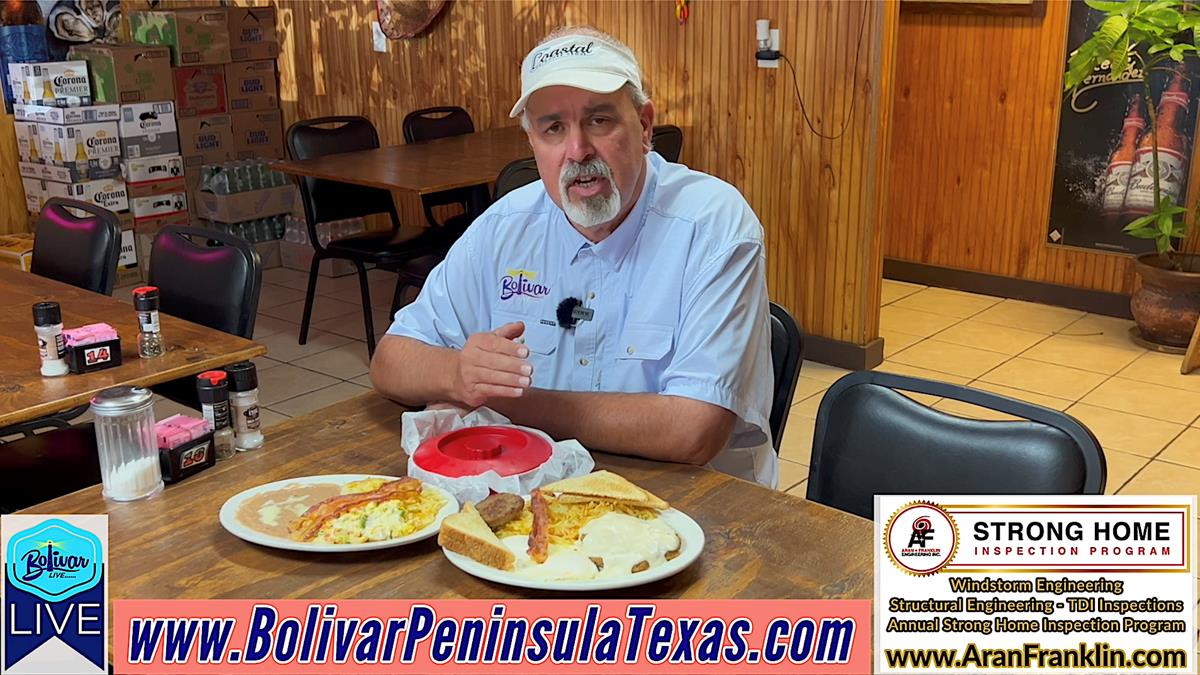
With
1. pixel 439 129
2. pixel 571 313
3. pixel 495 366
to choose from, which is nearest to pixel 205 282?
pixel 571 313

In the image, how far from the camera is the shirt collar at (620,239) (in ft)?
6.62

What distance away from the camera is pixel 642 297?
6.47 feet

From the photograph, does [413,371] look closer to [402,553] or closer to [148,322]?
[402,553]

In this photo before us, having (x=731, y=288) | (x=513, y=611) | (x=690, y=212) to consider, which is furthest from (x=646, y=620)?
(x=690, y=212)

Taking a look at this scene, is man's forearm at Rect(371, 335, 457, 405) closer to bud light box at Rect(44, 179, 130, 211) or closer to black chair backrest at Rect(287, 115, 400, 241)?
black chair backrest at Rect(287, 115, 400, 241)

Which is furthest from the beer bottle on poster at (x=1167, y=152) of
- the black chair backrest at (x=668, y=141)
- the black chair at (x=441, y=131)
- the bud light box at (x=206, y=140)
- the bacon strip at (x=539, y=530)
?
the bud light box at (x=206, y=140)

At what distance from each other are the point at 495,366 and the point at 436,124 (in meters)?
3.93

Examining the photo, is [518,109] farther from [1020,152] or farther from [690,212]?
[1020,152]

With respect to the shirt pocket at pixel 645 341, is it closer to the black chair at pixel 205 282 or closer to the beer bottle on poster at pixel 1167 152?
the black chair at pixel 205 282

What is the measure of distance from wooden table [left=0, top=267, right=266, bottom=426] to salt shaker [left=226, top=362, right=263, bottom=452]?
0.48m

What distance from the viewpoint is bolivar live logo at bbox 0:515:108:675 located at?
4.41ft

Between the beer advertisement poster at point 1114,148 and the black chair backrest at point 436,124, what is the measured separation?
2.83 m

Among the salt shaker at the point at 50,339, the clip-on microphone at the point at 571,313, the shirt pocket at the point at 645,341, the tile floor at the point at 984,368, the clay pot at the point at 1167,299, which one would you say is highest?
the clip-on microphone at the point at 571,313

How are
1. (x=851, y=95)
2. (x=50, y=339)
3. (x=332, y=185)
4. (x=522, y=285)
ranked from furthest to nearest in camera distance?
(x=332, y=185), (x=851, y=95), (x=50, y=339), (x=522, y=285)
